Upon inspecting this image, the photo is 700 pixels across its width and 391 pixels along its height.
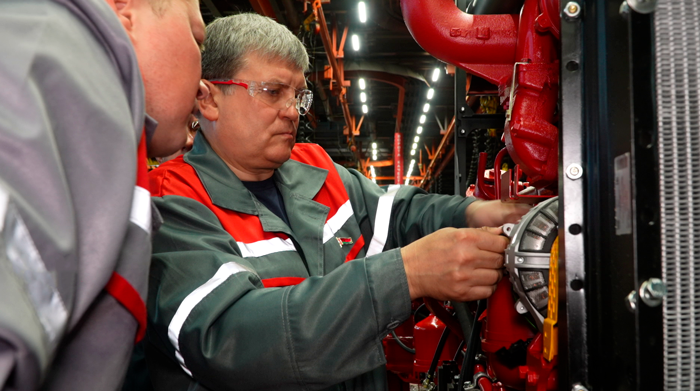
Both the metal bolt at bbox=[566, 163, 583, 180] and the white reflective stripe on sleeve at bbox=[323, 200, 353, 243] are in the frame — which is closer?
the metal bolt at bbox=[566, 163, 583, 180]

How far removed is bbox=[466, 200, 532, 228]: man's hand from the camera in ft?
5.12

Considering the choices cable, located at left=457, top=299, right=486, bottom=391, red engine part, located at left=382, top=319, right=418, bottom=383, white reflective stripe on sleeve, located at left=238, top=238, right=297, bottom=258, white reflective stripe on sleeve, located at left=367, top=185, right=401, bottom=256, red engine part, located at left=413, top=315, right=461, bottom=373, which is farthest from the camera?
red engine part, located at left=382, top=319, right=418, bottom=383

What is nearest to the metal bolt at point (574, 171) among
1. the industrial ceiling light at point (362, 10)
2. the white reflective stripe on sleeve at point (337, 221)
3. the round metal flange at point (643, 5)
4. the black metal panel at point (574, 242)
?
the black metal panel at point (574, 242)

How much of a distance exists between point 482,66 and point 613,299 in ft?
3.11

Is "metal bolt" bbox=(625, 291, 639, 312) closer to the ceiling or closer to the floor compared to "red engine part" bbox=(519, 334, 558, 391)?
closer to the ceiling

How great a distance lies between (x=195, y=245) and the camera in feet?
4.33

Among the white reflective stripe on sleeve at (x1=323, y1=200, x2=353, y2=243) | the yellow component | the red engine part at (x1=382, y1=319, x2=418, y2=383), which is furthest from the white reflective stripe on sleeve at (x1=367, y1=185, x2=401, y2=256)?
the red engine part at (x1=382, y1=319, x2=418, y2=383)

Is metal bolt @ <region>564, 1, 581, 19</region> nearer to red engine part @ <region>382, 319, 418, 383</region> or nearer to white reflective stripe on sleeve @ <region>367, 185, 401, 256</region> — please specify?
white reflective stripe on sleeve @ <region>367, 185, 401, 256</region>

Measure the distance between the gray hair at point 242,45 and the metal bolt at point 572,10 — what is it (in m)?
1.07

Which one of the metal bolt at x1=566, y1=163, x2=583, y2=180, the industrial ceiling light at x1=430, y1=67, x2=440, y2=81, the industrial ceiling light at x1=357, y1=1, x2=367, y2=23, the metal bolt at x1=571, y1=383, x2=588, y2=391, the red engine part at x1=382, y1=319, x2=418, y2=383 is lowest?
the red engine part at x1=382, y1=319, x2=418, y2=383

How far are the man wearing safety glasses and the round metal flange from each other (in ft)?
1.89

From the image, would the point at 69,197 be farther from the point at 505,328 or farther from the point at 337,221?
the point at 337,221

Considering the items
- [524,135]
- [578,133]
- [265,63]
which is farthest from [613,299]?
[265,63]

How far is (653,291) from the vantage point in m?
0.76
